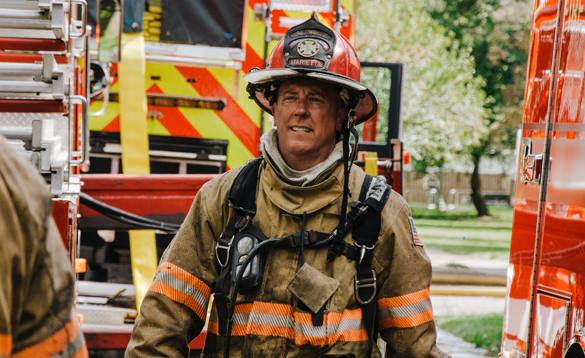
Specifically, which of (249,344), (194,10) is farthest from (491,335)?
(249,344)

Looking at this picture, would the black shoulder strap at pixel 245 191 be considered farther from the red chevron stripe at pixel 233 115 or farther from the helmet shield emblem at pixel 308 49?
the red chevron stripe at pixel 233 115

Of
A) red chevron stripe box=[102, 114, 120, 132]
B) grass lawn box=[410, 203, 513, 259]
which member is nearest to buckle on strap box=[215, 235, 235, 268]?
red chevron stripe box=[102, 114, 120, 132]

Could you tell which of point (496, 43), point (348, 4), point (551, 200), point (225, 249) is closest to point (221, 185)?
point (225, 249)

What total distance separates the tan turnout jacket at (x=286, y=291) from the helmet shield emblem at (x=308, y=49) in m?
0.36

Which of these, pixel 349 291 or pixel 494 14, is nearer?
pixel 349 291

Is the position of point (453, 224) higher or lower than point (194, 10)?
lower

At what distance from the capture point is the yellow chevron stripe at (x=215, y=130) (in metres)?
4.13

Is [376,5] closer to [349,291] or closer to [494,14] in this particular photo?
[494,14]

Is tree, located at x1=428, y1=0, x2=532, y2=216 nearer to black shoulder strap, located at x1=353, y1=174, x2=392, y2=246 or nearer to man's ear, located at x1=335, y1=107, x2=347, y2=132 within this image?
man's ear, located at x1=335, y1=107, x2=347, y2=132

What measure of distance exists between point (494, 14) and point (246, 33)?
63.5 ft

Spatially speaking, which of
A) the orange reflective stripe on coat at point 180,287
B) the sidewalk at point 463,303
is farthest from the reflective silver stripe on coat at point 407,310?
the sidewalk at point 463,303

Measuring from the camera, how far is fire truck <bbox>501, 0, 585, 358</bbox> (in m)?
2.38

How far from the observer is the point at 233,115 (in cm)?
414

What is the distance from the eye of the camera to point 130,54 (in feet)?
12.8
